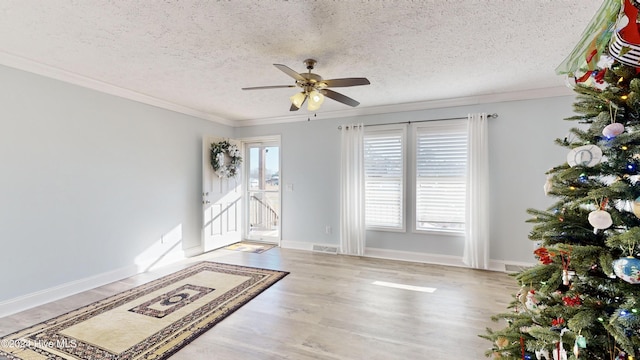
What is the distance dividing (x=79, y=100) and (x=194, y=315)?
2831mm

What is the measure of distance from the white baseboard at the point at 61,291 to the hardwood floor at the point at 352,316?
10cm

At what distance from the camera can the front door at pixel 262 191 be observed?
5973mm

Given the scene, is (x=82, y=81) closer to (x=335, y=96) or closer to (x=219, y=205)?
(x=219, y=205)

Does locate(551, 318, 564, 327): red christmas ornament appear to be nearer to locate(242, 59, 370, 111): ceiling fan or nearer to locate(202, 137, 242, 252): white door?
locate(242, 59, 370, 111): ceiling fan

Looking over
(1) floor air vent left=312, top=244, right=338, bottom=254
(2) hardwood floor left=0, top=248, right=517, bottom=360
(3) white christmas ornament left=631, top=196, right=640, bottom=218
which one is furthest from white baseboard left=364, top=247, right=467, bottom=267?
(3) white christmas ornament left=631, top=196, right=640, bottom=218

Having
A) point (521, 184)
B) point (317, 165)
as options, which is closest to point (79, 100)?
point (317, 165)

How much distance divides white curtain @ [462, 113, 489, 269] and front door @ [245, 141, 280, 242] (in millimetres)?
3506

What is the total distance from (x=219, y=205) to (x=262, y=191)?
0.99 metres

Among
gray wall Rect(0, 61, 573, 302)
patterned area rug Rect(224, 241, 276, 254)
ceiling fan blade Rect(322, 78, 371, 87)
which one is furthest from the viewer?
patterned area rug Rect(224, 241, 276, 254)

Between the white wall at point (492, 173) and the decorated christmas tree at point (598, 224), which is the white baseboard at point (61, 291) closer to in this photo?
the white wall at point (492, 173)

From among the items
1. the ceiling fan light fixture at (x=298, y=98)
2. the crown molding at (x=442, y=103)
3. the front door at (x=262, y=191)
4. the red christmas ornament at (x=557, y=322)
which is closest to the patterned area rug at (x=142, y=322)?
the ceiling fan light fixture at (x=298, y=98)

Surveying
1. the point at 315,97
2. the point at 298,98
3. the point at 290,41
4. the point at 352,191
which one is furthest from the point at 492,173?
the point at 290,41

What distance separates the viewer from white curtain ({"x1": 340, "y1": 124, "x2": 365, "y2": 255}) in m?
4.86

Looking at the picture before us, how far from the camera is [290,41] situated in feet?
8.26
